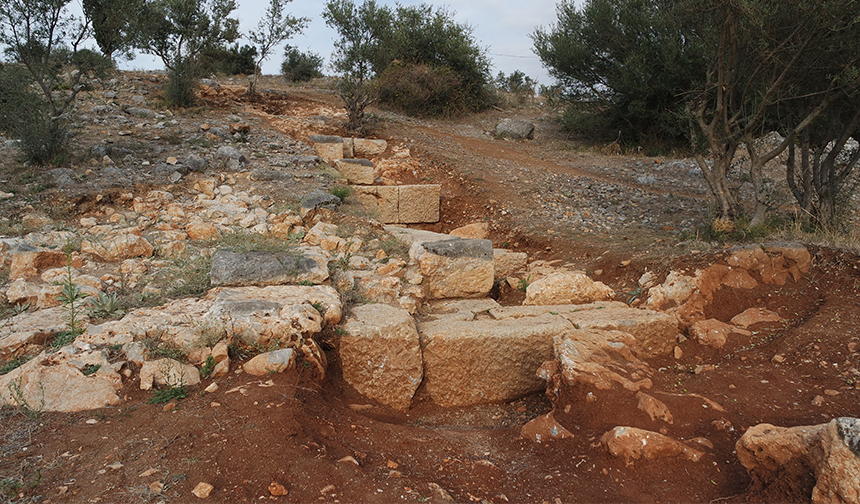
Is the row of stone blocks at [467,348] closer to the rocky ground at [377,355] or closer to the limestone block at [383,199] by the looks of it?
the rocky ground at [377,355]

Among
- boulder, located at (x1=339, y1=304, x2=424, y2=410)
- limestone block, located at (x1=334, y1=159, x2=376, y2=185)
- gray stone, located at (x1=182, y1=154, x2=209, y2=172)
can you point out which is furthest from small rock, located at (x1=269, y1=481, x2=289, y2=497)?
limestone block, located at (x1=334, y1=159, x2=376, y2=185)

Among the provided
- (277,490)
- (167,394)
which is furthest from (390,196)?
(277,490)

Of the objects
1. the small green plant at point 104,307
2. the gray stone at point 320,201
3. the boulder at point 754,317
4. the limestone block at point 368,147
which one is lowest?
the boulder at point 754,317

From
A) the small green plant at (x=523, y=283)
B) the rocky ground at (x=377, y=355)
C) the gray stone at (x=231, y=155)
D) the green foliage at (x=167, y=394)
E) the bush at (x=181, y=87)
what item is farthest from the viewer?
the bush at (x=181, y=87)

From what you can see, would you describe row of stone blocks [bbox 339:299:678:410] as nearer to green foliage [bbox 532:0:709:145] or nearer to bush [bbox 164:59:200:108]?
bush [bbox 164:59:200:108]

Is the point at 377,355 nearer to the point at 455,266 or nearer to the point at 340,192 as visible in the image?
the point at 455,266

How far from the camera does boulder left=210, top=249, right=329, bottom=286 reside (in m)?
3.86

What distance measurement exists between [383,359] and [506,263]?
8.90ft

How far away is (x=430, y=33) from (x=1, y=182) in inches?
507

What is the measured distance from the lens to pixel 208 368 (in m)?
2.90

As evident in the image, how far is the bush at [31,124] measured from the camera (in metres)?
6.21

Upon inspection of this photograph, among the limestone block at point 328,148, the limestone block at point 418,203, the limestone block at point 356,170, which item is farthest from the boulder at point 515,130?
the limestone block at point 356,170

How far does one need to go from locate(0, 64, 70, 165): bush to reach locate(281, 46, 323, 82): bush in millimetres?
11298

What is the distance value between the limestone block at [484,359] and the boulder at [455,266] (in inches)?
39.7
